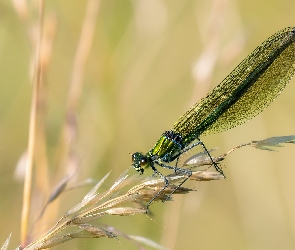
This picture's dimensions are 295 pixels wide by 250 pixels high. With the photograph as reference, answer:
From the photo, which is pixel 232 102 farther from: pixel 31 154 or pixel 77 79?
pixel 31 154

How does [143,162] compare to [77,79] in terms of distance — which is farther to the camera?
[77,79]

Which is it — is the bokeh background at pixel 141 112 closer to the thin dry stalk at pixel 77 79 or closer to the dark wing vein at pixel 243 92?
the thin dry stalk at pixel 77 79

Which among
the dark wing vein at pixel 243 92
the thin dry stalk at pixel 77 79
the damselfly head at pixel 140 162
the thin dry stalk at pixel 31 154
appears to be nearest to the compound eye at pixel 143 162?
the damselfly head at pixel 140 162

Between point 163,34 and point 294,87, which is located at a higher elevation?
point 163,34

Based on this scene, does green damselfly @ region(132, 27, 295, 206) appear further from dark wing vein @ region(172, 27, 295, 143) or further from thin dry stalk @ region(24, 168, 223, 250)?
thin dry stalk @ region(24, 168, 223, 250)

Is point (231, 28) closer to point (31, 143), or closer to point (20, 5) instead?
point (20, 5)

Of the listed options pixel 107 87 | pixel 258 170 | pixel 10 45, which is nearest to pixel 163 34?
pixel 107 87

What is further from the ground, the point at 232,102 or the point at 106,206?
the point at 232,102

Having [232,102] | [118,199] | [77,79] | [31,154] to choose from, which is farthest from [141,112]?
[118,199]
